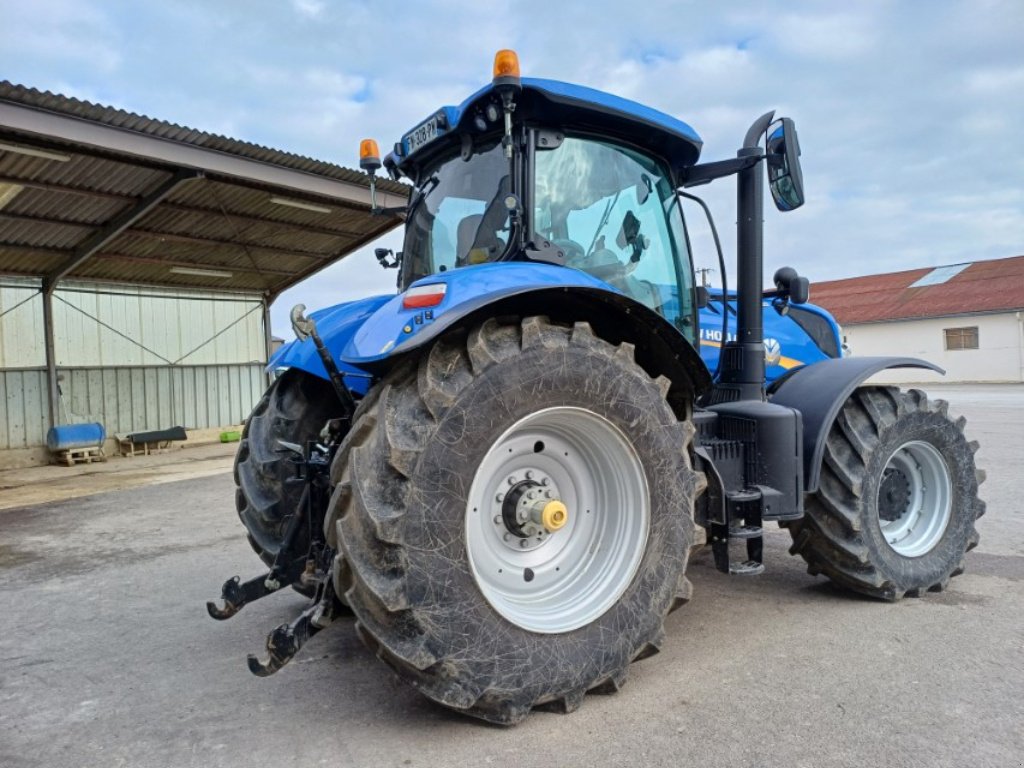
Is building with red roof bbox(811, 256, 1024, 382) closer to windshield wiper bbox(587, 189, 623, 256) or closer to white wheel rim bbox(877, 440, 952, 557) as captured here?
white wheel rim bbox(877, 440, 952, 557)

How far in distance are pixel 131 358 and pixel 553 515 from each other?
46.0 ft

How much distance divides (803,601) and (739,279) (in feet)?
5.58

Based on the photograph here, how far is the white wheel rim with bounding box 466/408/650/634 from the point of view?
8.94ft

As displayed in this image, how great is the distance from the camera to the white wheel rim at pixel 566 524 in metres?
2.72

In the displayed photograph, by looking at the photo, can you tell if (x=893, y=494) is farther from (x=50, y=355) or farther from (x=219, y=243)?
(x=50, y=355)

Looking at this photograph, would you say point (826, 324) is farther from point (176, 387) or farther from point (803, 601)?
point (176, 387)

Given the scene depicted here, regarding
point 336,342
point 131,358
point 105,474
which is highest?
point 131,358

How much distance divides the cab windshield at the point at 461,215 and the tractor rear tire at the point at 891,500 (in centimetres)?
198

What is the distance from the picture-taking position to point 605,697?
9.10 ft

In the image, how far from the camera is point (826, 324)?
16.5 ft

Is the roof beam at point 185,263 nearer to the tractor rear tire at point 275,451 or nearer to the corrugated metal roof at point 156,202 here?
the corrugated metal roof at point 156,202

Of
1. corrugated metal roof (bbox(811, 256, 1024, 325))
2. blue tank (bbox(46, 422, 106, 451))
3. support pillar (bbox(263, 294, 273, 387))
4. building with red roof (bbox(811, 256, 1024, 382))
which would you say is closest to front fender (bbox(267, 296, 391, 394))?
blue tank (bbox(46, 422, 106, 451))

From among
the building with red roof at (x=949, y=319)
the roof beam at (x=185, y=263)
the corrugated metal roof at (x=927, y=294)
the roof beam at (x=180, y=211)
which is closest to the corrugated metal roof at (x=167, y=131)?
the roof beam at (x=180, y=211)

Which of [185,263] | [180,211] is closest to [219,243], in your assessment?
[185,263]
